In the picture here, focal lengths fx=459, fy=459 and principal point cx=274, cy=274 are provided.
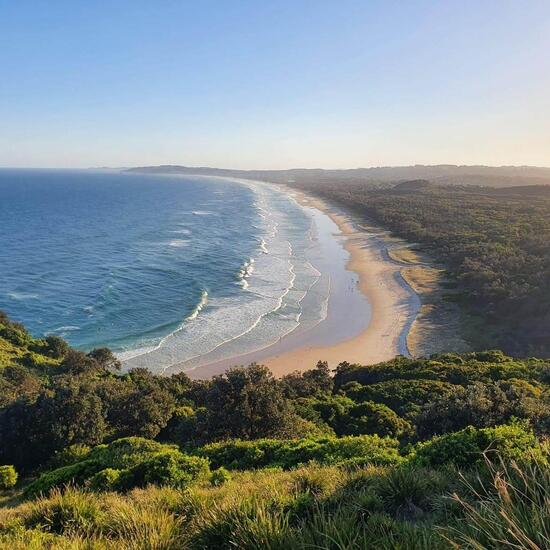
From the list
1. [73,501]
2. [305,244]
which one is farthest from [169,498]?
[305,244]

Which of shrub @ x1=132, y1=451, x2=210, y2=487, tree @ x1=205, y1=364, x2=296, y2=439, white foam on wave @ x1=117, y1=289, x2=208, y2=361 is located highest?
shrub @ x1=132, y1=451, x2=210, y2=487

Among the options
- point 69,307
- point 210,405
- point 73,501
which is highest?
point 73,501

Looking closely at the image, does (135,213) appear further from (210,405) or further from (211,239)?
(210,405)

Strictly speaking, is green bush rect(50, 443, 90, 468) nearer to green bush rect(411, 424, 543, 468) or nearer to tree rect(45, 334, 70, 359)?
green bush rect(411, 424, 543, 468)

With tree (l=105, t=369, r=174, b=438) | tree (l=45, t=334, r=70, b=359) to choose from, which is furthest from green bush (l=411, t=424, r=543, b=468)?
tree (l=45, t=334, r=70, b=359)

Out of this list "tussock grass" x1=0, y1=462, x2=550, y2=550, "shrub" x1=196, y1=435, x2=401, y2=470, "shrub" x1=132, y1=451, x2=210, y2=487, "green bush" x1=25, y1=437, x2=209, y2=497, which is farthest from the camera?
"shrub" x1=196, y1=435, x2=401, y2=470

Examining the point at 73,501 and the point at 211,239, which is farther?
the point at 211,239

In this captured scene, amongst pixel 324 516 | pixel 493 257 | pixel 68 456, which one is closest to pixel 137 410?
pixel 68 456
